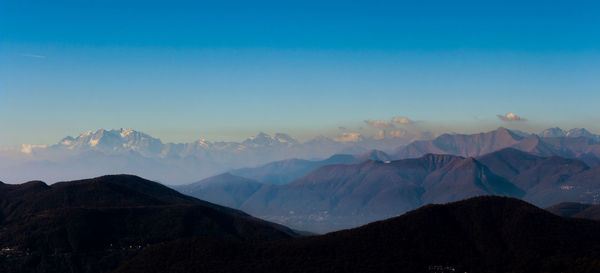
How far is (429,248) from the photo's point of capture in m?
170

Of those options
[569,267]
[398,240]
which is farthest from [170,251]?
[569,267]

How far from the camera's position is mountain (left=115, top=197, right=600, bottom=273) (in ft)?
506

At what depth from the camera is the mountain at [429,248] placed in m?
154

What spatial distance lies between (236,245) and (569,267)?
10342cm

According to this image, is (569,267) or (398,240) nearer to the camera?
(569,267)

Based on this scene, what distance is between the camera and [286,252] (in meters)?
167

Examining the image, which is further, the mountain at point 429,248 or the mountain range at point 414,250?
the mountain range at point 414,250

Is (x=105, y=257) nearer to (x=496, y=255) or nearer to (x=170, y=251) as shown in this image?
(x=170, y=251)

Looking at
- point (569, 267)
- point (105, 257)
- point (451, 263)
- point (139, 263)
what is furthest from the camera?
point (105, 257)

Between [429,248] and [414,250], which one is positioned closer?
[414,250]

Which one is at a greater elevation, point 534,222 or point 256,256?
A: point 534,222

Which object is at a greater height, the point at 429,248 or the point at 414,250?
the point at 429,248

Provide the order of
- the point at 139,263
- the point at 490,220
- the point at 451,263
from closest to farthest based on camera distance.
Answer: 1. the point at 451,263
2. the point at 139,263
3. the point at 490,220

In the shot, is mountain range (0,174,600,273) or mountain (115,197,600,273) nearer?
mountain (115,197,600,273)
